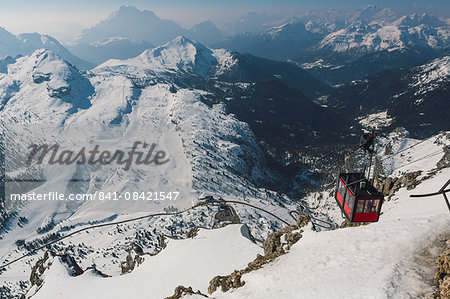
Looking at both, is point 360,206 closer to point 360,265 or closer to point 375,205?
point 375,205

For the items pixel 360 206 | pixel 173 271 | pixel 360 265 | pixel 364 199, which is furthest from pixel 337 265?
pixel 173 271

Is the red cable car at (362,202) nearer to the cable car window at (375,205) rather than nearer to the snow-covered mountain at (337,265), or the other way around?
the cable car window at (375,205)

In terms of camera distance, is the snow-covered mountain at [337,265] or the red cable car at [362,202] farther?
the red cable car at [362,202]

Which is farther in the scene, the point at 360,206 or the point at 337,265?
the point at 360,206

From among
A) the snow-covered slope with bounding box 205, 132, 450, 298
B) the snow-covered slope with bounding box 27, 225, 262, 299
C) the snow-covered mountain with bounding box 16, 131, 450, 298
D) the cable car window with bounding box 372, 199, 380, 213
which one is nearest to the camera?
the snow-covered slope with bounding box 205, 132, 450, 298

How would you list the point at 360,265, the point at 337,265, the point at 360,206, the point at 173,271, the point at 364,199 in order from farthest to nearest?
1. the point at 173,271
2. the point at 360,206
3. the point at 364,199
4. the point at 337,265
5. the point at 360,265

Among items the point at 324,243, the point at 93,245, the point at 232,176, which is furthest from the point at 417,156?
the point at 93,245

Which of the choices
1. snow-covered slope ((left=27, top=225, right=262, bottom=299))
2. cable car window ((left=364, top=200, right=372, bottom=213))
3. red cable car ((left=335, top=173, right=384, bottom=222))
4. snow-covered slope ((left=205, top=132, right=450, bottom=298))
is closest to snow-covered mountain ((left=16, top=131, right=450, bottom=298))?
snow-covered slope ((left=205, top=132, right=450, bottom=298))

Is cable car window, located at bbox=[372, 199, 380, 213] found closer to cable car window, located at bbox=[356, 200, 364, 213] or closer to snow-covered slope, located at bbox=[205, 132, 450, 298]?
cable car window, located at bbox=[356, 200, 364, 213]

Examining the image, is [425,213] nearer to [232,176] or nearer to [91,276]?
[91,276]

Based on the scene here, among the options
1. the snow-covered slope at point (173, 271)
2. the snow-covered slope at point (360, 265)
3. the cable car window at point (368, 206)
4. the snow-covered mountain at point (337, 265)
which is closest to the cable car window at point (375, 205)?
the cable car window at point (368, 206)

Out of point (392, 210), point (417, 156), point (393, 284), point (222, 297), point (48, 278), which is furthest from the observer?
point (417, 156)
